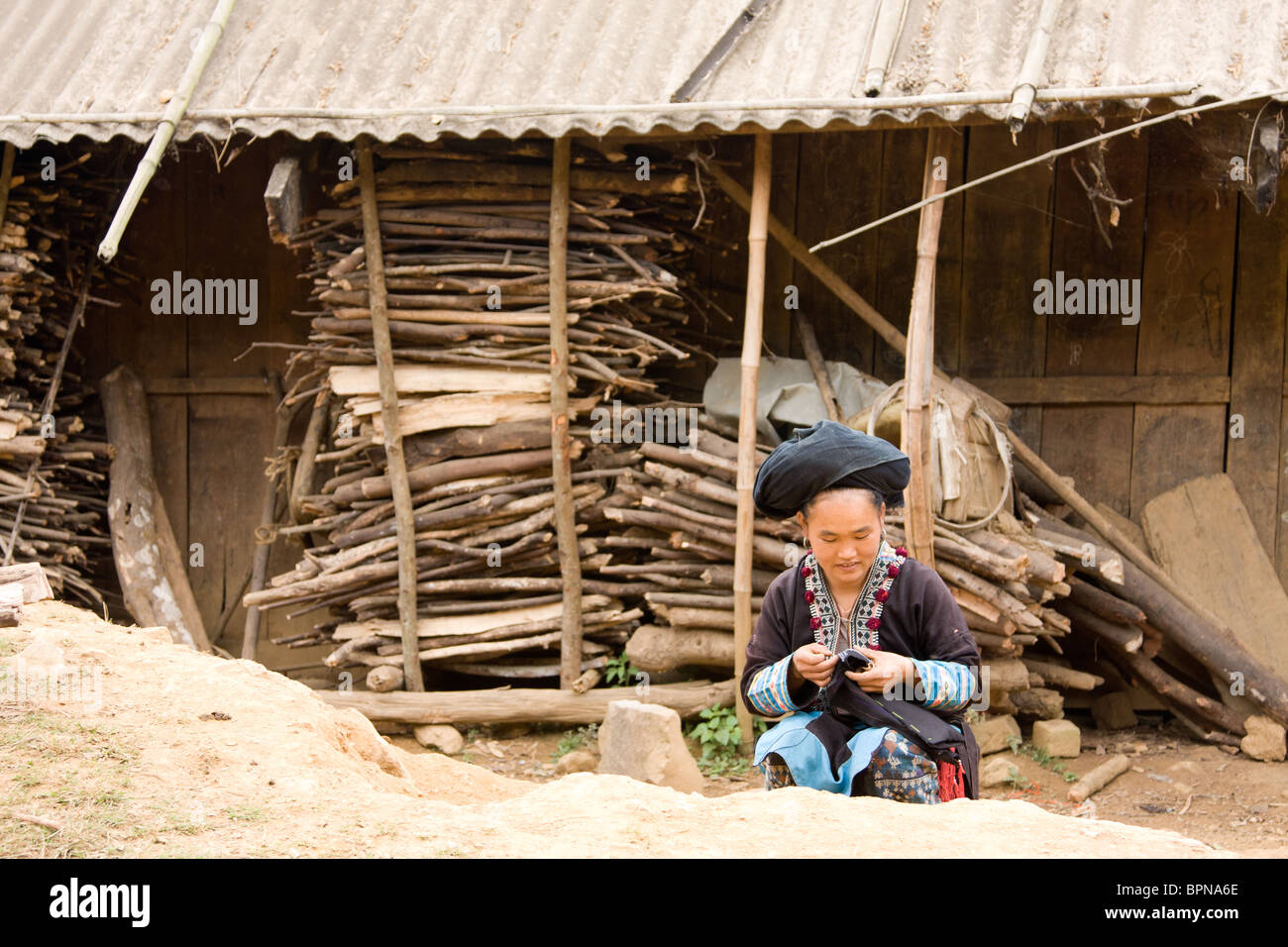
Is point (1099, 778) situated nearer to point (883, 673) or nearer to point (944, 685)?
point (944, 685)

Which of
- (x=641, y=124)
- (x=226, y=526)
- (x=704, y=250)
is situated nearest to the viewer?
(x=641, y=124)

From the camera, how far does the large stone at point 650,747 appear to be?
501 centimetres

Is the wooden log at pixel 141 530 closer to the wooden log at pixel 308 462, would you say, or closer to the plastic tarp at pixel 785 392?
the wooden log at pixel 308 462

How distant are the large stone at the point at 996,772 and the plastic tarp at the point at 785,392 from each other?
1856mm

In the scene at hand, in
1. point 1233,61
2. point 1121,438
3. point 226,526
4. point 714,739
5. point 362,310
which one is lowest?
point 714,739

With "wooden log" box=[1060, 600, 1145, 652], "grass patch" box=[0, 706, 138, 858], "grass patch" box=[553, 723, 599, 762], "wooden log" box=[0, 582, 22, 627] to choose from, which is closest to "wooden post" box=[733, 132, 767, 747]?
"grass patch" box=[553, 723, 599, 762]

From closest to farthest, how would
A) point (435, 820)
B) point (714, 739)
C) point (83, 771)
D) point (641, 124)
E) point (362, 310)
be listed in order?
1. point (435, 820)
2. point (83, 771)
3. point (641, 124)
4. point (714, 739)
5. point (362, 310)

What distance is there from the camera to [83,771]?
2.82 m

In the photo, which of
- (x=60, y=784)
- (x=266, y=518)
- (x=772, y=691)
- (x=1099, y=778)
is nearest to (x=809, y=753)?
(x=772, y=691)

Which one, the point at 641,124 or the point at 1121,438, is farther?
the point at 1121,438

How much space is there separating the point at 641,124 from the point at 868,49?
1112 millimetres

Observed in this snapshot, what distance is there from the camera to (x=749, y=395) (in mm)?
5664

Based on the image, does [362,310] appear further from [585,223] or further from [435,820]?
[435,820]
